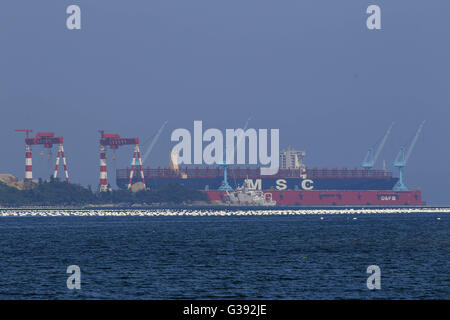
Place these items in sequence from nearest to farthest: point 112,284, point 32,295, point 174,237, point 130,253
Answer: point 32,295 < point 112,284 < point 130,253 < point 174,237

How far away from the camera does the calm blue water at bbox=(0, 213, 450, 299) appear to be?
54.4 metres

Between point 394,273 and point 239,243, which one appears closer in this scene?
point 394,273

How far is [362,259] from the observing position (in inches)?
3135

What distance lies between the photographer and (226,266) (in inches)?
2879

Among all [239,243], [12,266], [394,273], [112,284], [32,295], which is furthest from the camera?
[239,243]

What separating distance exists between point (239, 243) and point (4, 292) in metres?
53.1

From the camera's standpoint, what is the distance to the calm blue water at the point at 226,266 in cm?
5444

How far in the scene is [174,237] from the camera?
122 metres
